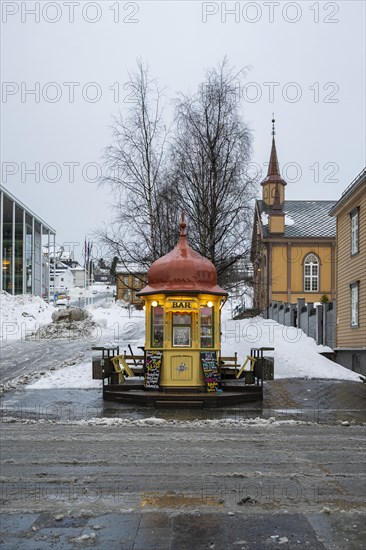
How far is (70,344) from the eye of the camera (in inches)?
1452

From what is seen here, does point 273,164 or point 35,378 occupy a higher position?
point 273,164

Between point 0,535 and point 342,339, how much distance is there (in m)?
23.8

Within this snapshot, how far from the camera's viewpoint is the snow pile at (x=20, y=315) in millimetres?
48384

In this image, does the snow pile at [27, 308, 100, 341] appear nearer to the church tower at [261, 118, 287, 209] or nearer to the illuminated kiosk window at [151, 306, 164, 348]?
the church tower at [261, 118, 287, 209]

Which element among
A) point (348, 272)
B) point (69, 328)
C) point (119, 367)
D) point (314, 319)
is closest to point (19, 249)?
point (69, 328)

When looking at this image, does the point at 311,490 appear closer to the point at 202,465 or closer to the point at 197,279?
the point at 202,465

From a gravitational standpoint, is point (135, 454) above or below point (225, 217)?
below

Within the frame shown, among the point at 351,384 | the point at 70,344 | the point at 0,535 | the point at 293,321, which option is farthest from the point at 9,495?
the point at 293,321

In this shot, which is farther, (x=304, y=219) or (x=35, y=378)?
(x=304, y=219)

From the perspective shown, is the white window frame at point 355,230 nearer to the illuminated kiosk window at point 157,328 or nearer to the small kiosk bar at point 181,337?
the small kiosk bar at point 181,337

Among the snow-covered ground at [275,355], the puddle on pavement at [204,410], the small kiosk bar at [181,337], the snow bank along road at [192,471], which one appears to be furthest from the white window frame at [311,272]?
the snow bank along road at [192,471]

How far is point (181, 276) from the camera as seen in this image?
59.6 ft

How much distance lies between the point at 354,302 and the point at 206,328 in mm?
10850

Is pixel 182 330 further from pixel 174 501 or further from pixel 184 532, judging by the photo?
pixel 184 532
